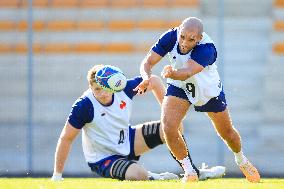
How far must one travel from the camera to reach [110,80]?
897 cm

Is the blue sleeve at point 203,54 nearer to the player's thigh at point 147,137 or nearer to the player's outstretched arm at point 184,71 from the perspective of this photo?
the player's outstretched arm at point 184,71

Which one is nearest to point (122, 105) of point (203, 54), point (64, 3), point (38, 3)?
point (203, 54)

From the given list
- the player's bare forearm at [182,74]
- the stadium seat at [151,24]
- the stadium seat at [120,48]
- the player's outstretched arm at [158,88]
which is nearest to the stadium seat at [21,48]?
the stadium seat at [120,48]

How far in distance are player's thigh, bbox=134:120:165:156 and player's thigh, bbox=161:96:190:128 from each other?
108cm

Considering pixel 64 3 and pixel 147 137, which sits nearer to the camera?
pixel 147 137

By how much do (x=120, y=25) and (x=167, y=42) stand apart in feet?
16.7

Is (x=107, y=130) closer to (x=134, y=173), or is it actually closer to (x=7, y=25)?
(x=134, y=173)

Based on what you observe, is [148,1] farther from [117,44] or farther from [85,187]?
[85,187]

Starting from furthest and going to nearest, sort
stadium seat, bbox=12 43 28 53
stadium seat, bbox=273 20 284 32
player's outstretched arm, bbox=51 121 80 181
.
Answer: stadium seat, bbox=273 20 284 32
stadium seat, bbox=12 43 28 53
player's outstretched arm, bbox=51 121 80 181

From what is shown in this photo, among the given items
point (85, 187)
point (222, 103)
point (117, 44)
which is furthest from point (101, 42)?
point (85, 187)

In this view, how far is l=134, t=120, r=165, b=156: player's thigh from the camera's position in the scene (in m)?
9.63

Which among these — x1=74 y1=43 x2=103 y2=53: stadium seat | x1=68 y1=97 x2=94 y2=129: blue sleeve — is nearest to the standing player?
x1=68 y1=97 x2=94 y2=129: blue sleeve

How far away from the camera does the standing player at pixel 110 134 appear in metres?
9.20

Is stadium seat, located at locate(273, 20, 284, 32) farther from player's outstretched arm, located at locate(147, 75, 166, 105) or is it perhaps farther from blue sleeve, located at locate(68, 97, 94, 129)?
blue sleeve, located at locate(68, 97, 94, 129)
